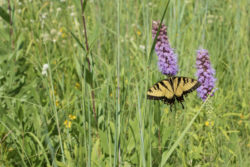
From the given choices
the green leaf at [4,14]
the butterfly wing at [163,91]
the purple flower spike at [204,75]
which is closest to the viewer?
the butterfly wing at [163,91]

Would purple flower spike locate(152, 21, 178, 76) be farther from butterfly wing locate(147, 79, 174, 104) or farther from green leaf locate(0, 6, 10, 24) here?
green leaf locate(0, 6, 10, 24)

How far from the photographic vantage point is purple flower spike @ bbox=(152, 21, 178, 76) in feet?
5.10

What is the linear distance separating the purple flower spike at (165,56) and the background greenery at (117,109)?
5 centimetres

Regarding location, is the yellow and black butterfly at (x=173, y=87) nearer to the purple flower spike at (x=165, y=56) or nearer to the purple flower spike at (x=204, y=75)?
the purple flower spike at (x=204, y=75)

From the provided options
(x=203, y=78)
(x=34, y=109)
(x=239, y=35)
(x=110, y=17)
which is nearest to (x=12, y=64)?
(x=34, y=109)

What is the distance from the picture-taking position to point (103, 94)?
1.54 m

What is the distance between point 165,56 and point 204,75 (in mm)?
268

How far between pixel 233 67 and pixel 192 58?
1.60 ft

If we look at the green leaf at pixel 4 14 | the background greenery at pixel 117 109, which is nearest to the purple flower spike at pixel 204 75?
the background greenery at pixel 117 109

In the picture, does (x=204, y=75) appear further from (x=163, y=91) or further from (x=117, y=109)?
(x=117, y=109)

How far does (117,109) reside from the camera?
92 centimetres

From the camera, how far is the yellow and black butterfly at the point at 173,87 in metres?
1.25

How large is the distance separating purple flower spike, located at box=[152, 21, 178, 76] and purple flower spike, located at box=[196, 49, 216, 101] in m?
0.18

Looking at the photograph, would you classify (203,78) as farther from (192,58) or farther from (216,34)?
(216,34)
